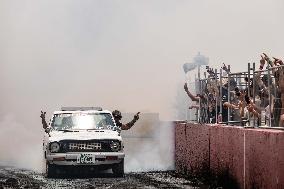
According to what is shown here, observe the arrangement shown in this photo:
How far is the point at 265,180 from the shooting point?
12.9m

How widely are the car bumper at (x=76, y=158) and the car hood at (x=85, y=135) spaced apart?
43cm

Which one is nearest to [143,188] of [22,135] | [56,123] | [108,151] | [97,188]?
[97,188]

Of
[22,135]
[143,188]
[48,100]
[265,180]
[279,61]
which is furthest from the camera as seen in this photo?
[48,100]

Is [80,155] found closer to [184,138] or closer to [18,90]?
[184,138]

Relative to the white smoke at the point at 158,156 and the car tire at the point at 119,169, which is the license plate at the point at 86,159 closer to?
the car tire at the point at 119,169

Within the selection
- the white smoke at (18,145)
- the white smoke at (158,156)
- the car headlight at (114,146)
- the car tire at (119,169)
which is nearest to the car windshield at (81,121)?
the car headlight at (114,146)

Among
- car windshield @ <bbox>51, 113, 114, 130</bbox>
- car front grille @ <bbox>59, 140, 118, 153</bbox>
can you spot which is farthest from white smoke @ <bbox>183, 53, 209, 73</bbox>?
car front grille @ <bbox>59, 140, 118, 153</bbox>

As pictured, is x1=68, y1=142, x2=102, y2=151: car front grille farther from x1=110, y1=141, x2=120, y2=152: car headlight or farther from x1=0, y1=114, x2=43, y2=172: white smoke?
x1=0, y1=114, x2=43, y2=172: white smoke

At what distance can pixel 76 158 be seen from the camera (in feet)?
56.4

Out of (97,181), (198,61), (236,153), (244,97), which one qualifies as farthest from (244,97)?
→ (198,61)

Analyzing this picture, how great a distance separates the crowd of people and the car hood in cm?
235

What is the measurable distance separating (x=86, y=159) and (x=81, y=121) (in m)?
1.89

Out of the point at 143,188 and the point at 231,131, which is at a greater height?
the point at 231,131

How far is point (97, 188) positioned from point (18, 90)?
98.6 feet
